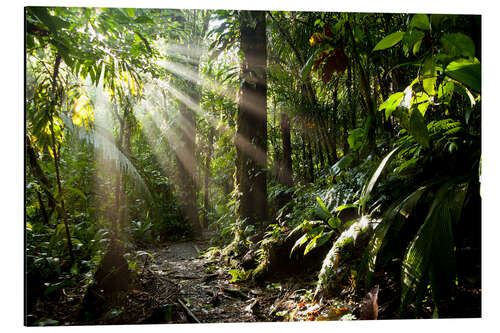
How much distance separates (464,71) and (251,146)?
1.81 metres

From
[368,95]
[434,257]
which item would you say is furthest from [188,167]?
[434,257]

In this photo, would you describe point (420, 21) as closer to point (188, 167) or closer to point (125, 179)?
point (125, 179)

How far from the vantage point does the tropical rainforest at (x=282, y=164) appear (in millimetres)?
1485

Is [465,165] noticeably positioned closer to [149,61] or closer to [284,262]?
[284,262]

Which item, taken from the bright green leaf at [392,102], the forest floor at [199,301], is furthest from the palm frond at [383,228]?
the bright green leaf at [392,102]

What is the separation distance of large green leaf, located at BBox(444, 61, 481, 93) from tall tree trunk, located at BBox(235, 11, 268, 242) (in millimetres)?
1597

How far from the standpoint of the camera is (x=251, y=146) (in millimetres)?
2914

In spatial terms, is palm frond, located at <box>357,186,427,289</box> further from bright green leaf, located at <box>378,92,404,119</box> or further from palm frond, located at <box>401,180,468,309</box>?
bright green leaf, located at <box>378,92,404,119</box>

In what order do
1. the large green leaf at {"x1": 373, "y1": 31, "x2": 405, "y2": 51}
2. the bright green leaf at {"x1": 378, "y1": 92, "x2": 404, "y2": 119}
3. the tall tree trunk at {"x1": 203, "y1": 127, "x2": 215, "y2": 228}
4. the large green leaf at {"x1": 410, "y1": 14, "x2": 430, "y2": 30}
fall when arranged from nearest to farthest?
the large green leaf at {"x1": 410, "y1": 14, "x2": 430, "y2": 30} → the large green leaf at {"x1": 373, "y1": 31, "x2": 405, "y2": 51} → the bright green leaf at {"x1": 378, "y1": 92, "x2": 404, "y2": 119} → the tall tree trunk at {"x1": 203, "y1": 127, "x2": 215, "y2": 228}

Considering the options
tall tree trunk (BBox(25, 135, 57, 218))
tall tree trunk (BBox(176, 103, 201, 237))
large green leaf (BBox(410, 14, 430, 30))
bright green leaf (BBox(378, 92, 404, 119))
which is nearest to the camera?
large green leaf (BBox(410, 14, 430, 30))

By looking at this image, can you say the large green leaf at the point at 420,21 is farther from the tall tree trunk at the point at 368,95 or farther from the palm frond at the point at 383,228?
the palm frond at the point at 383,228

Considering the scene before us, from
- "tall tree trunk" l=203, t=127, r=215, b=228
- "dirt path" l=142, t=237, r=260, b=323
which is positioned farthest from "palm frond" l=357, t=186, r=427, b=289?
"tall tree trunk" l=203, t=127, r=215, b=228

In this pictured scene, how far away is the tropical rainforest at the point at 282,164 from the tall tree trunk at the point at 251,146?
39 mm

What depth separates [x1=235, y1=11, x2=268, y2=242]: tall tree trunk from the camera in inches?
111
